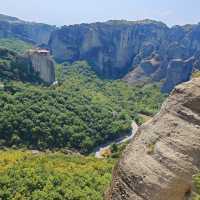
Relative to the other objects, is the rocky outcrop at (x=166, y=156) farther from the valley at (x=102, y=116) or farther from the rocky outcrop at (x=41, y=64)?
the rocky outcrop at (x=41, y=64)

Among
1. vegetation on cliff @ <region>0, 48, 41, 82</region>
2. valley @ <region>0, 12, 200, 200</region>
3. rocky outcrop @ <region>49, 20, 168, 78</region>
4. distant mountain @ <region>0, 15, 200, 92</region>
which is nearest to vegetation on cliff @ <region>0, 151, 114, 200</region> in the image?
valley @ <region>0, 12, 200, 200</region>

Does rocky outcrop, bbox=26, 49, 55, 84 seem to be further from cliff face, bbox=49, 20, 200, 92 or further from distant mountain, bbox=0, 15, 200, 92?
cliff face, bbox=49, 20, 200, 92

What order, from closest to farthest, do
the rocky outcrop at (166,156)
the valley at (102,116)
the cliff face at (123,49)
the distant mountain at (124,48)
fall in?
the rocky outcrop at (166,156) → the valley at (102,116) → the distant mountain at (124,48) → the cliff face at (123,49)

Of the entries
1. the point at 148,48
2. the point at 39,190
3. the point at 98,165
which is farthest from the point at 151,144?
the point at 148,48

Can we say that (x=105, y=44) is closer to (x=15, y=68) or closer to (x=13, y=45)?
(x=13, y=45)

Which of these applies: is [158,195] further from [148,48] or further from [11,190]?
[148,48]

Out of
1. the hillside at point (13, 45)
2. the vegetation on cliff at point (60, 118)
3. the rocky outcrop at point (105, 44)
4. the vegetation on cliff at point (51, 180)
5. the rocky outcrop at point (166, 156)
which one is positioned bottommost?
the hillside at point (13, 45)

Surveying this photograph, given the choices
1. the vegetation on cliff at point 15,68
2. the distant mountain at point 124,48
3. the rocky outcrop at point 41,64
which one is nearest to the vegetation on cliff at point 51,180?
the vegetation on cliff at point 15,68
